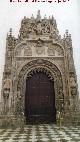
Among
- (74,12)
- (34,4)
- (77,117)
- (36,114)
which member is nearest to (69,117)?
(77,117)

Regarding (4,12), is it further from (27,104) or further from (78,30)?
(27,104)

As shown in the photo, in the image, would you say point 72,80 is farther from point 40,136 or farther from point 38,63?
point 40,136

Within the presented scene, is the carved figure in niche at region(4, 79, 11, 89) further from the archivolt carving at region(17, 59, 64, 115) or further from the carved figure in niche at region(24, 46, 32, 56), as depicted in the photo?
the carved figure in niche at region(24, 46, 32, 56)

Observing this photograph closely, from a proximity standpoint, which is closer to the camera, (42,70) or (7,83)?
(7,83)

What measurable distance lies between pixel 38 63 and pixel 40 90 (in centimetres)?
110

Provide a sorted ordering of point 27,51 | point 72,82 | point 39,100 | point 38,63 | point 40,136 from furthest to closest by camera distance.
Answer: point 27,51 < point 38,63 < point 39,100 < point 72,82 < point 40,136

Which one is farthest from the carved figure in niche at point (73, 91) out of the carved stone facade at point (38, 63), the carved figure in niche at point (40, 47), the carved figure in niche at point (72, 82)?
the carved figure in niche at point (40, 47)

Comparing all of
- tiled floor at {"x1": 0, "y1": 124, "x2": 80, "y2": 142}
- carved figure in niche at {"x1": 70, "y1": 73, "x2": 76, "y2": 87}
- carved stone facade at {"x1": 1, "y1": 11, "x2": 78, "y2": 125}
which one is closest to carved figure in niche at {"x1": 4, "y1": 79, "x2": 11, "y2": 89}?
carved stone facade at {"x1": 1, "y1": 11, "x2": 78, "y2": 125}

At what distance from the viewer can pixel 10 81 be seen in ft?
24.1

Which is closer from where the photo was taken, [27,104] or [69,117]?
[69,117]

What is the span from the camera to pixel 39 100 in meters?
7.57

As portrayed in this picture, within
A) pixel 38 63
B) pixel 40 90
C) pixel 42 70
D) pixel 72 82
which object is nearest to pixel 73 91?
pixel 72 82

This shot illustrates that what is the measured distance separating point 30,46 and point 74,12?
2549 millimetres

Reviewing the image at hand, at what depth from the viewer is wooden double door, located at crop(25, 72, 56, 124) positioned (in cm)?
741
